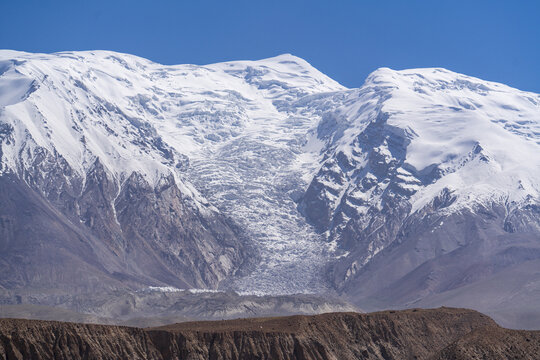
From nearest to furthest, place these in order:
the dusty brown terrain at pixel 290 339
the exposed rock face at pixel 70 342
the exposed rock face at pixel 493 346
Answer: the exposed rock face at pixel 493 346
the exposed rock face at pixel 70 342
the dusty brown terrain at pixel 290 339

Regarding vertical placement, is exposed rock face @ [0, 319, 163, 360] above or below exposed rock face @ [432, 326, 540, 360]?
below

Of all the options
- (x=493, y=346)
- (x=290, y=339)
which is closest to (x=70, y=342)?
(x=290, y=339)

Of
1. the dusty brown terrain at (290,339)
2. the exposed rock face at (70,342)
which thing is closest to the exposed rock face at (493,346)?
the dusty brown terrain at (290,339)

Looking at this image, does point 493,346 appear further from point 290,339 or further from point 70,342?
point 70,342

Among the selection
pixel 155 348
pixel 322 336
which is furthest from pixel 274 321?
pixel 155 348

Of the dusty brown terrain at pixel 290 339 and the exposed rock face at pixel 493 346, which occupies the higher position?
the exposed rock face at pixel 493 346

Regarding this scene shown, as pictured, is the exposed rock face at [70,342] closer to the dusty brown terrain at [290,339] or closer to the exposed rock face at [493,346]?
the dusty brown terrain at [290,339]

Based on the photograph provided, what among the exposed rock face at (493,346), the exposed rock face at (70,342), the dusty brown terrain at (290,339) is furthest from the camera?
the dusty brown terrain at (290,339)

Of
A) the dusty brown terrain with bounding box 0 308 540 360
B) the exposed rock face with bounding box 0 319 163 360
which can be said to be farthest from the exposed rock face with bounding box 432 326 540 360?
the exposed rock face with bounding box 0 319 163 360

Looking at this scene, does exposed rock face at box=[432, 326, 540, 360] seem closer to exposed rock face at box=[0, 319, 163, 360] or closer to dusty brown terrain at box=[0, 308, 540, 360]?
dusty brown terrain at box=[0, 308, 540, 360]
